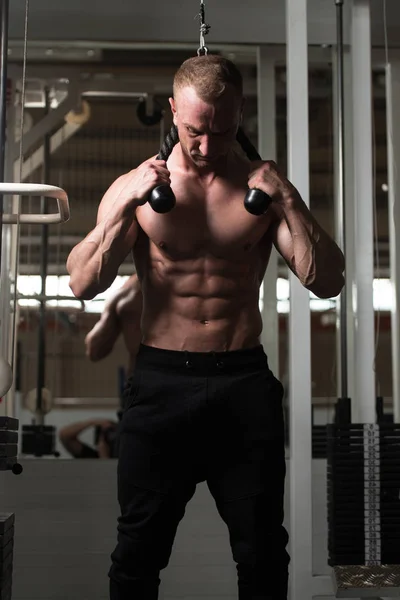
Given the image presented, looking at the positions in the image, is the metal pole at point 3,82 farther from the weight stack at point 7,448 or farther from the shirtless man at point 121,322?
the shirtless man at point 121,322

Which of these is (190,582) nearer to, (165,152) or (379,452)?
(379,452)

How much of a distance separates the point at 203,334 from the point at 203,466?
0.28 metres

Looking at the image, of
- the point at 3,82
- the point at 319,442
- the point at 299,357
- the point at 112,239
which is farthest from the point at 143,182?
the point at 319,442

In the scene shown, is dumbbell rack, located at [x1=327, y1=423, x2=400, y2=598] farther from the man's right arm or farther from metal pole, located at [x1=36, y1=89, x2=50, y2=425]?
metal pole, located at [x1=36, y1=89, x2=50, y2=425]

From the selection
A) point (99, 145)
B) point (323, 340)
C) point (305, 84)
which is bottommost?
point (323, 340)

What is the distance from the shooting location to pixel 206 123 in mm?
1730

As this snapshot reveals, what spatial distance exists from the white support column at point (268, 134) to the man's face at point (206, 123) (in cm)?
170

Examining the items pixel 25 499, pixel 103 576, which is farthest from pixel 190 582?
pixel 25 499

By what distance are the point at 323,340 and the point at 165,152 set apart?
2.05m

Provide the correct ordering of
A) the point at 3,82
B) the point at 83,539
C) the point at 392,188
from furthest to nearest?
the point at 392,188
the point at 83,539
the point at 3,82

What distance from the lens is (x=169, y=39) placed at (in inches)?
121

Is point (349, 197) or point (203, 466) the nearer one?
point (203, 466)

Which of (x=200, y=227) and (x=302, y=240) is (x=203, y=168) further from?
(x=302, y=240)

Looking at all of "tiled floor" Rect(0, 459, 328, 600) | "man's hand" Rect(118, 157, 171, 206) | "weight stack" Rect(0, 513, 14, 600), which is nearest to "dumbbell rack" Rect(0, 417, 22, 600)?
"weight stack" Rect(0, 513, 14, 600)
